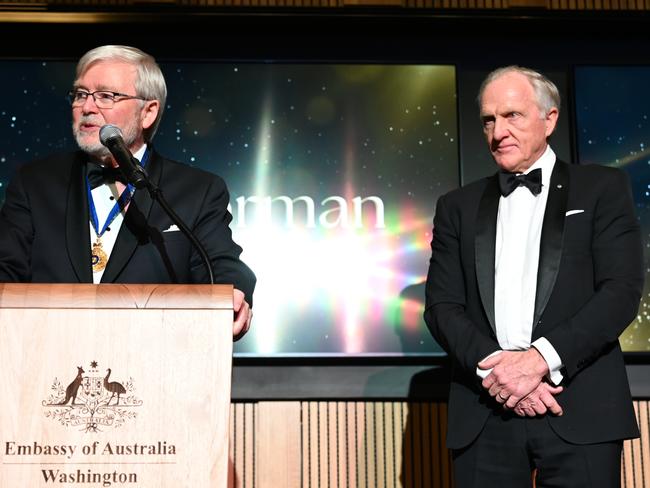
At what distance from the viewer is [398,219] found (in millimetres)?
3510

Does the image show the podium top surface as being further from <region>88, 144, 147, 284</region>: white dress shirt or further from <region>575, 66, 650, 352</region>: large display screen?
<region>575, 66, 650, 352</region>: large display screen

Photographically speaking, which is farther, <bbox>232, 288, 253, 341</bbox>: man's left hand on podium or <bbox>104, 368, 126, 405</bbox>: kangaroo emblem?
<bbox>232, 288, 253, 341</bbox>: man's left hand on podium


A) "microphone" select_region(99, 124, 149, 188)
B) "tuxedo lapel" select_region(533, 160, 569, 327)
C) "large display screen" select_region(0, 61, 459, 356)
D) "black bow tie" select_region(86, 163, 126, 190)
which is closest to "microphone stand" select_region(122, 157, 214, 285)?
"microphone" select_region(99, 124, 149, 188)

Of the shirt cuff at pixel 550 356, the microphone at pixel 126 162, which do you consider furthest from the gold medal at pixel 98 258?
the shirt cuff at pixel 550 356

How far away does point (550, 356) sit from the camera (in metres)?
2.40

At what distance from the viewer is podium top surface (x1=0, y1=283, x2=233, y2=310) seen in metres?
1.78

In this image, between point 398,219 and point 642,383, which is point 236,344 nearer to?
point 398,219

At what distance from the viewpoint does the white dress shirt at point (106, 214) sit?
7.88 feet

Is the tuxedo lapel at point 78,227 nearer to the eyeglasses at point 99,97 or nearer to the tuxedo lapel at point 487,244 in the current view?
the eyeglasses at point 99,97

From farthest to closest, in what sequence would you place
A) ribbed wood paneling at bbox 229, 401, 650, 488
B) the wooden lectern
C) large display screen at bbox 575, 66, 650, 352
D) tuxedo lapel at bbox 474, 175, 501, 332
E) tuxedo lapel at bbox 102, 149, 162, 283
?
large display screen at bbox 575, 66, 650, 352
ribbed wood paneling at bbox 229, 401, 650, 488
tuxedo lapel at bbox 474, 175, 501, 332
tuxedo lapel at bbox 102, 149, 162, 283
the wooden lectern

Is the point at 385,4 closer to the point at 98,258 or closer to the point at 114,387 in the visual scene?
the point at 98,258

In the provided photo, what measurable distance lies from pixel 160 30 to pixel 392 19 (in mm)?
856

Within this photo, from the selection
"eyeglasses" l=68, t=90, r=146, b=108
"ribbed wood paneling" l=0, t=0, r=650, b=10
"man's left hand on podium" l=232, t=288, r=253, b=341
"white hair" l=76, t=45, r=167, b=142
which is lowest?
"man's left hand on podium" l=232, t=288, r=253, b=341

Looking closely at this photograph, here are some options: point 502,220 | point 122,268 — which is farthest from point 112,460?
point 502,220
